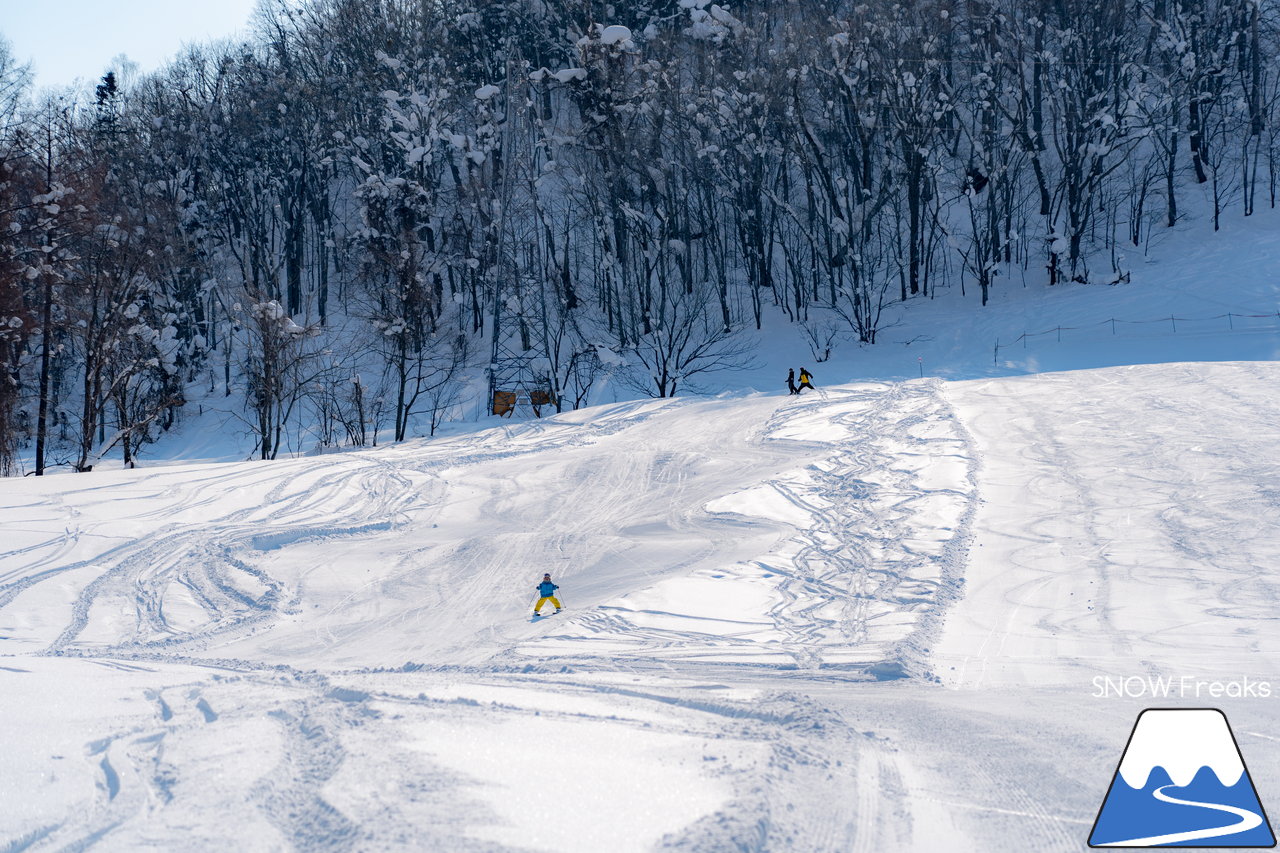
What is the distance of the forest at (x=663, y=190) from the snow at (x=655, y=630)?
14.9m

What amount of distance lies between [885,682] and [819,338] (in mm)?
27775

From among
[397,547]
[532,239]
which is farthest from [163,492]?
[532,239]

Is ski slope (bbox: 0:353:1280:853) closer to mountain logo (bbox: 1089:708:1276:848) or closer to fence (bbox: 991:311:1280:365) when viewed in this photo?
mountain logo (bbox: 1089:708:1276:848)

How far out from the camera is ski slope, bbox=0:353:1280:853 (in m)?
Result: 4.92

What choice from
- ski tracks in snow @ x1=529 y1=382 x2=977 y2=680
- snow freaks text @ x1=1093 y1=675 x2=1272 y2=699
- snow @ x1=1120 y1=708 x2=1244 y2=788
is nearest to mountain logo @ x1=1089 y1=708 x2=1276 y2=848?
snow @ x1=1120 y1=708 x2=1244 y2=788

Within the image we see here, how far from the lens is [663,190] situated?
120 ft

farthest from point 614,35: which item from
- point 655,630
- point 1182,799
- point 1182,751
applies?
point 1182,799

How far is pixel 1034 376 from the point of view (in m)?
23.1

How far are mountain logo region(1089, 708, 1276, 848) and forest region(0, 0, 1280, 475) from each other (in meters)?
24.9

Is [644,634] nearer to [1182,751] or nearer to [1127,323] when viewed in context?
[1182,751]

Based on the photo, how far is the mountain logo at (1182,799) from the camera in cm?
441

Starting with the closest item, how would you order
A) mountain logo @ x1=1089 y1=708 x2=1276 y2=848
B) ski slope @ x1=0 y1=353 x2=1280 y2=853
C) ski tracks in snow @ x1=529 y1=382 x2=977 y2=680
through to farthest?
mountain logo @ x1=1089 y1=708 x2=1276 y2=848, ski slope @ x1=0 y1=353 x2=1280 y2=853, ski tracks in snow @ x1=529 y1=382 x2=977 y2=680

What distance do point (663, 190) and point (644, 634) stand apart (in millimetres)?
30521

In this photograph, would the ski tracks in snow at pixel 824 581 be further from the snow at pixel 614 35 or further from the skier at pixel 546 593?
the snow at pixel 614 35
